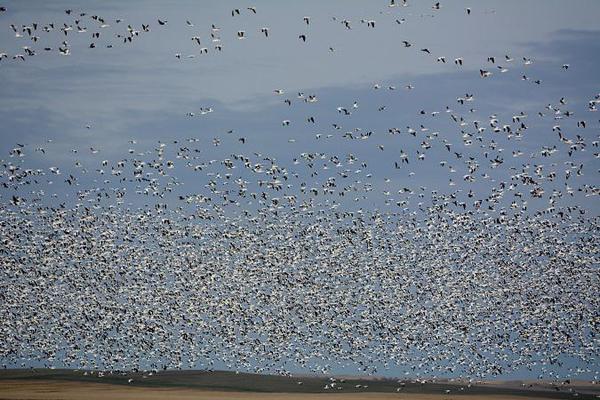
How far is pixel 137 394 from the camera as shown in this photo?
77.6m

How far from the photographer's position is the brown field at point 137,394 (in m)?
72.2

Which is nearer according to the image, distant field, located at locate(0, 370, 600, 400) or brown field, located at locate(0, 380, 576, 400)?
brown field, located at locate(0, 380, 576, 400)

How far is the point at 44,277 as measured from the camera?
278ft

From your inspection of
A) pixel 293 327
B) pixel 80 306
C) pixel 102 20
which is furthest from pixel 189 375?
pixel 102 20

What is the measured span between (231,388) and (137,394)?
42.1 ft

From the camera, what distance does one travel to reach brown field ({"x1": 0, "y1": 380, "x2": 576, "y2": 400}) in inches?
2842

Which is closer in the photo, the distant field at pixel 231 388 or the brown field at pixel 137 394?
the brown field at pixel 137 394

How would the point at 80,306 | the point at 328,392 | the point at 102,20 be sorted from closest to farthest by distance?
the point at 102,20 < the point at 328,392 < the point at 80,306

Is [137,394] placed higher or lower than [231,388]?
higher

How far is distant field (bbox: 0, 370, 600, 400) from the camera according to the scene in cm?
7744

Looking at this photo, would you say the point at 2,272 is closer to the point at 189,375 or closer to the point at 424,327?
the point at 189,375

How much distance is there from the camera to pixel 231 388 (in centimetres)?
8869

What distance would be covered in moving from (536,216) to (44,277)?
39.6 metres

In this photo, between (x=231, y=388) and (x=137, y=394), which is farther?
(x=231, y=388)
